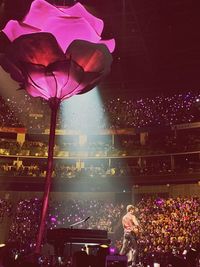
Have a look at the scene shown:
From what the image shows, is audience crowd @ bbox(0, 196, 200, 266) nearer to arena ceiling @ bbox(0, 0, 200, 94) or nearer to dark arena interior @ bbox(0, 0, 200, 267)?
dark arena interior @ bbox(0, 0, 200, 267)

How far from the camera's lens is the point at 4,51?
11.8 feet

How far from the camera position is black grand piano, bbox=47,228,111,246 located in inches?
285

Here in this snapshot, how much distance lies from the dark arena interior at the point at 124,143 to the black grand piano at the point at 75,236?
4110mm

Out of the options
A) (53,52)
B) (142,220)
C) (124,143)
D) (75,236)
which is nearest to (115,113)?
(124,143)

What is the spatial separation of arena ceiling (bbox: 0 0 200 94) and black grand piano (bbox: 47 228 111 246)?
22.1ft

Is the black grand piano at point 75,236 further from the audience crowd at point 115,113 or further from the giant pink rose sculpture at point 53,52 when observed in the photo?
the audience crowd at point 115,113

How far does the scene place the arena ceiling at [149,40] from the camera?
50.2 feet

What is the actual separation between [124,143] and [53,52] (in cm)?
2025

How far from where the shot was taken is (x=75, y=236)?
7699 millimetres

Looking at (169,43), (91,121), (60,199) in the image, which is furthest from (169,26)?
(60,199)

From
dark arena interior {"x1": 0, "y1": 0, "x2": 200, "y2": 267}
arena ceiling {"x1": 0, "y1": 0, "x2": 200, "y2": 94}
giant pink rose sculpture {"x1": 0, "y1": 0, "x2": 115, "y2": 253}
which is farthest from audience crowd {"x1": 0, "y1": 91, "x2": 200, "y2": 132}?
giant pink rose sculpture {"x1": 0, "y1": 0, "x2": 115, "y2": 253}

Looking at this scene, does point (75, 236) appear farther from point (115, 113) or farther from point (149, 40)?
point (115, 113)

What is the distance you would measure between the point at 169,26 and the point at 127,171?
26.5 ft

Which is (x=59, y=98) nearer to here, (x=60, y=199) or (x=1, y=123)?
(x=60, y=199)
